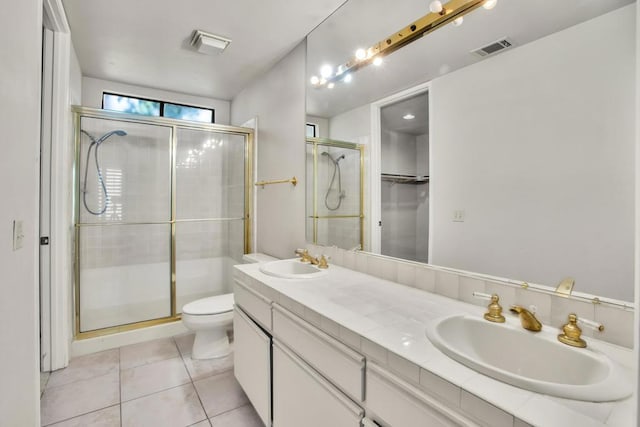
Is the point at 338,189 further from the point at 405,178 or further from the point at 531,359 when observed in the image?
the point at 531,359

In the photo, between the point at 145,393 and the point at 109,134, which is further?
the point at 109,134

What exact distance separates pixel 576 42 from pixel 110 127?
334 cm

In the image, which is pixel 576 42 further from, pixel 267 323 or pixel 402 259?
pixel 267 323

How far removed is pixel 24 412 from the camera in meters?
1.12

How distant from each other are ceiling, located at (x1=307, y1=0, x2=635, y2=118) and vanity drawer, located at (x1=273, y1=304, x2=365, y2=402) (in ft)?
4.06

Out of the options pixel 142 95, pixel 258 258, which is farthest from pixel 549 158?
pixel 142 95

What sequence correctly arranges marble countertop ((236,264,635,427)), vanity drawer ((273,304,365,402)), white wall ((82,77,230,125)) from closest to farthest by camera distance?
marble countertop ((236,264,635,427)) < vanity drawer ((273,304,365,402)) < white wall ((82,77,230,125))

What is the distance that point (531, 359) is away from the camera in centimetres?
96

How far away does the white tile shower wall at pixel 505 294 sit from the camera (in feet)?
3.04

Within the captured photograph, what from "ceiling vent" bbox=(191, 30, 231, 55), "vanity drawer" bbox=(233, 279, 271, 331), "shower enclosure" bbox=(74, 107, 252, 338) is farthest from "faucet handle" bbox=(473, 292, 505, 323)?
"shower enclosure" bbox=(74, 107, 252, 338)

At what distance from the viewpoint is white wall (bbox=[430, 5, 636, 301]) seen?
3.09 ft

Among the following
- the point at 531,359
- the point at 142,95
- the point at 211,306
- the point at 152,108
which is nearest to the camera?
the point at 531,359

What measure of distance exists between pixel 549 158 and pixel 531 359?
25.8 inches

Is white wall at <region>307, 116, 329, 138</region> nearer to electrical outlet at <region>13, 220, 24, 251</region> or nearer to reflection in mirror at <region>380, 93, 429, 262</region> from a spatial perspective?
reflection in mirror at <region>380, 93, 429, 262</region>
